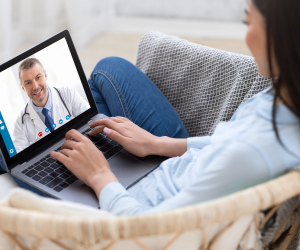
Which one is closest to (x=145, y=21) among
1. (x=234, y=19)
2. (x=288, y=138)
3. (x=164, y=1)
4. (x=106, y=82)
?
(x=164, y=1)

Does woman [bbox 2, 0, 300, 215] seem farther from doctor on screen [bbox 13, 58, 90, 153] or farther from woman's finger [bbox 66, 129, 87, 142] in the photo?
doctor on screen [bbox 13, 58, 90, 153]

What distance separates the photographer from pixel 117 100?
1167 millimetres

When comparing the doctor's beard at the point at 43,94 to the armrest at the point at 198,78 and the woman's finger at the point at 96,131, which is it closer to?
the woman's finger at the point at 96,131

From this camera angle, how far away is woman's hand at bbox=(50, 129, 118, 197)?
0.79 metres

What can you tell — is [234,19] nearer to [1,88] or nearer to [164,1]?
[164,1]

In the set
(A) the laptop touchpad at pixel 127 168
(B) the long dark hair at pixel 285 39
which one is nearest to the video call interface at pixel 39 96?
(A) the laptop touchpad at pixel 127 168

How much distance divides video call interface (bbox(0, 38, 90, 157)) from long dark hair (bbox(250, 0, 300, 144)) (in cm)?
60

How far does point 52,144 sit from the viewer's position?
101cm

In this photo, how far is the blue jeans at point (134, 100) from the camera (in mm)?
1118

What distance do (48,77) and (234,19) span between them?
2378 mm

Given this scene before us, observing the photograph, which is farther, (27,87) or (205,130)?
(205,130)

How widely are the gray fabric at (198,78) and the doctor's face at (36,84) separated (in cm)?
44

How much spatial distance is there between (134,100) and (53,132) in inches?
11.1

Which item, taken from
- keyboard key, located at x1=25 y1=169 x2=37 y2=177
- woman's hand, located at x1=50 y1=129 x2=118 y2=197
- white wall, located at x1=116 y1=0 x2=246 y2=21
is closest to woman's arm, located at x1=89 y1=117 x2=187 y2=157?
woman's hand, located at x1=50 y1=129 x2=118 y2=197
